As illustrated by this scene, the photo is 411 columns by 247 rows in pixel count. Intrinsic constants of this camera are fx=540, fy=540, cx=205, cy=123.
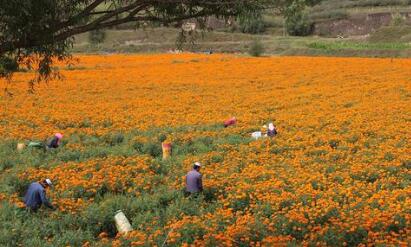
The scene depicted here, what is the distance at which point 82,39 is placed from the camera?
10556 cm

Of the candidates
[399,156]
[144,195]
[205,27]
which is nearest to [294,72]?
[399,156]

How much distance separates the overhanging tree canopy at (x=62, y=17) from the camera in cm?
717

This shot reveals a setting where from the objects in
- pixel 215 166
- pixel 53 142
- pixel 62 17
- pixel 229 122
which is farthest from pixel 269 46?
pixel 62 17

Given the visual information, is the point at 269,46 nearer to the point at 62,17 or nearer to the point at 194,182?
the point at 194,182

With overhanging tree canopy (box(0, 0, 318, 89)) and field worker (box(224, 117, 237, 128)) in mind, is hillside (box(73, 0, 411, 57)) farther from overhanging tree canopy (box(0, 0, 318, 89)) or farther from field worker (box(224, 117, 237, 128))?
overhanging tree canopy (box(0, 0, 318, 89))

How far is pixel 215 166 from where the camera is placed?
52.4ft

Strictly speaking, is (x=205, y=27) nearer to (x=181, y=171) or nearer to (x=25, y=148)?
(x=181, y=171)

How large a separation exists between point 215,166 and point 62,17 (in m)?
8.91

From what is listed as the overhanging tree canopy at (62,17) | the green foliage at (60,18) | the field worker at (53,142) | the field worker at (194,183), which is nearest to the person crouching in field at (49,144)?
the field worker at (53,142)

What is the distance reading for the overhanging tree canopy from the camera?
7173 millimetres

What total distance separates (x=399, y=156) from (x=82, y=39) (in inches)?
3772

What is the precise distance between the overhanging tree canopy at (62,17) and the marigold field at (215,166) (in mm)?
3923

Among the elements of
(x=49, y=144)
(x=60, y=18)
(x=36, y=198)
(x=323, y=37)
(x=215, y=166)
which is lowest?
(x=323, y=37)

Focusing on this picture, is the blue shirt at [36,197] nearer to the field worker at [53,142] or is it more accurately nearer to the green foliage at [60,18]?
the green foliage at [60,18]
